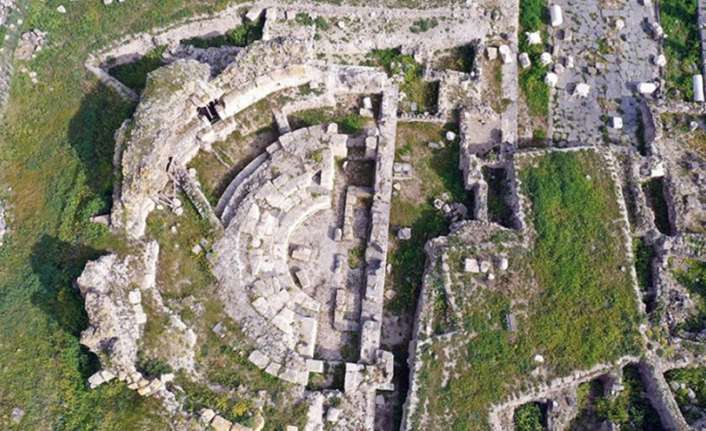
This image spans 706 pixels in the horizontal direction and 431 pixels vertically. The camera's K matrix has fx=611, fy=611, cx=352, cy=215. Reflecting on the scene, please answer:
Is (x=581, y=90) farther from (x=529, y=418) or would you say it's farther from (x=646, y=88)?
(x=529, y=418)

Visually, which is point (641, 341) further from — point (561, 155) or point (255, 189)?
point (255, 189)

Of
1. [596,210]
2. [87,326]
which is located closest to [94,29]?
[87,326]

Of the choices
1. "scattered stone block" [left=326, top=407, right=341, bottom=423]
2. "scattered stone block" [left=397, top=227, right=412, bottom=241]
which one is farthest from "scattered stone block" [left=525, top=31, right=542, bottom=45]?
"scattered stone block" [left=326, top=407, right=341, bottom=423]

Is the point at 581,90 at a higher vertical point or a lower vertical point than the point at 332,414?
higher

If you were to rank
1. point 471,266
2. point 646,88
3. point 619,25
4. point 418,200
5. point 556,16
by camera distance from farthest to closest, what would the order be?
point 619,25 < point 556,16 < point 646,88 < point 418,200 < point 471,266

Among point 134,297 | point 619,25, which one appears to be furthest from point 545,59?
point 134,297

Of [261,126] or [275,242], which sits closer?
[275,242]

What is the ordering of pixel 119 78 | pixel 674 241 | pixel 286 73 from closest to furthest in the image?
1. pixel 674 241
2. pixel 286 73
3. pixel 119 78
